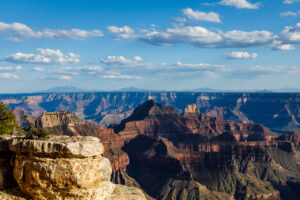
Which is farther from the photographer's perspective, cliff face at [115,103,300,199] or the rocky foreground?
cliff face at [115,103,300,199]

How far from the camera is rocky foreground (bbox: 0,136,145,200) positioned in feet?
94.2

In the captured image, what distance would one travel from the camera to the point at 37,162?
94.7ft

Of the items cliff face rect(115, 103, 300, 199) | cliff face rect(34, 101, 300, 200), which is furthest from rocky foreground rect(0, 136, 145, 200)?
cliff face rect(115, 103, 300, 199)

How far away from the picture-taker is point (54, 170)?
2864cm

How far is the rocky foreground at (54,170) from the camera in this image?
94.2 ft

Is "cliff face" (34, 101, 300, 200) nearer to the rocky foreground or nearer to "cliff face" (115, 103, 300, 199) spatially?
"cliff face" (115, 103, 300, 199)

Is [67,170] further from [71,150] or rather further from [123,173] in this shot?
[123,173]

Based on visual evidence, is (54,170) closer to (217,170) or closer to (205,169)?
(217,170)

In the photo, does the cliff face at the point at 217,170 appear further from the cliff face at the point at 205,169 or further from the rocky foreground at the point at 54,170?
the rocky foreground at the point at 54,170

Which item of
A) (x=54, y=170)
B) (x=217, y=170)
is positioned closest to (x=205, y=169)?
(x=217, y=170)

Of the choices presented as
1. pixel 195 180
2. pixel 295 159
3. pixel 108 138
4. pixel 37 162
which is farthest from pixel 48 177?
pixel 295 159

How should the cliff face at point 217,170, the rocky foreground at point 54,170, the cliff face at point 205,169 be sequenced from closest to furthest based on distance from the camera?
the rocky foreground at point 54,170 < the cliff face at point 205,169 < the cliff face at point 217,170

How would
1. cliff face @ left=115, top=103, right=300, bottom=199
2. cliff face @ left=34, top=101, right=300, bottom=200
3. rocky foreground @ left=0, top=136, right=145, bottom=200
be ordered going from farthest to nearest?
cliff face @ left=115, top=103, right=300, bottom=199, cliff face @ left=34, top=101, right=300, bottom=200, rocky foreground @ left=0, top=136, right=145, bottom=200

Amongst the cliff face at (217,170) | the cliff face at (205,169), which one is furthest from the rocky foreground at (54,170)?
the cliff face at (217,170)
